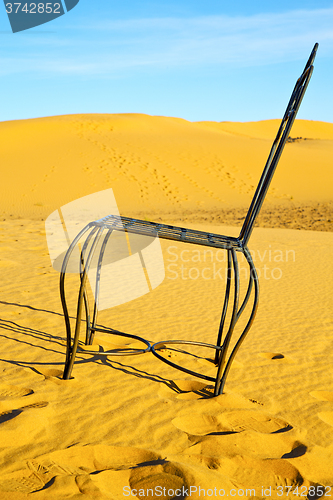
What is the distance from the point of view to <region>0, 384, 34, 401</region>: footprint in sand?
2.57 metres

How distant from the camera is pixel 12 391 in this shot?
104 inches

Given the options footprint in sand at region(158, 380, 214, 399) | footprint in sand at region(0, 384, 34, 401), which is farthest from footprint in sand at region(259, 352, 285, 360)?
footprint in sand at region(0, 384, 34, 401)

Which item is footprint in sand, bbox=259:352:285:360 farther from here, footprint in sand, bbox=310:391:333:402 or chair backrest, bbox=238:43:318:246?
chair backrest, bbox=238:43:318:246

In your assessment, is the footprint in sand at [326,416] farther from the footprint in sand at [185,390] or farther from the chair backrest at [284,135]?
the chair backrest at [284,135]

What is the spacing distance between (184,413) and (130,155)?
21986 millimetres

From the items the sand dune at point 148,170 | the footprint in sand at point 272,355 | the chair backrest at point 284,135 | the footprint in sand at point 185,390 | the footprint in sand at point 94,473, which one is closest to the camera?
the footprint in sand at point 94,473

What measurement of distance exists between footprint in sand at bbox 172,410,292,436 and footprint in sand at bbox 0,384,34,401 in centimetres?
98

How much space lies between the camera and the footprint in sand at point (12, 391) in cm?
257

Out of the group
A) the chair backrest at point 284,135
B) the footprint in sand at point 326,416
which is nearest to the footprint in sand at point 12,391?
the chair backrest at point 284,135

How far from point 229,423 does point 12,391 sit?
1.40 metres

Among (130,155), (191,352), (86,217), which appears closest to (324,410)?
(191,352)

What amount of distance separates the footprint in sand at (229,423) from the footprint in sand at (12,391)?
3.22 ft

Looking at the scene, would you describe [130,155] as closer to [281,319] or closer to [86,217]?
[86,217]

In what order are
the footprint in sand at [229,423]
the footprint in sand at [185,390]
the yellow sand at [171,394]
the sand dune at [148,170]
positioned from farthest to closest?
the sand dune at [148,170] < the footprint in sand at [185,390] < the footprint in sand at [229,423] < the yellow sand at [171,394]
